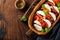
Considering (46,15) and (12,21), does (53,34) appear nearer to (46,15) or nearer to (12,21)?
(46,15)

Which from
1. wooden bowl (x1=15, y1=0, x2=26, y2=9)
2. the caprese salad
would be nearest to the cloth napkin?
the caprese salad

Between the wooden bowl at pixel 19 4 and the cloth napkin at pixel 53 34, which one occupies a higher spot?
the wooden bowl at pixel 19 4

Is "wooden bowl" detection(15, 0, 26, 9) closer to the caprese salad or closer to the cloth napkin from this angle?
the caprese salad

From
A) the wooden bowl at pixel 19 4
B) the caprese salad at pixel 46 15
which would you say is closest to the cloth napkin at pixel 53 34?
the caprese salad at pixel 46 15

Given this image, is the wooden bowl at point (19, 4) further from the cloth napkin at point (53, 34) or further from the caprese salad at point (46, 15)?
the cloth napkin at point (53, 34)

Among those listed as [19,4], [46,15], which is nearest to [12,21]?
[19,4]
